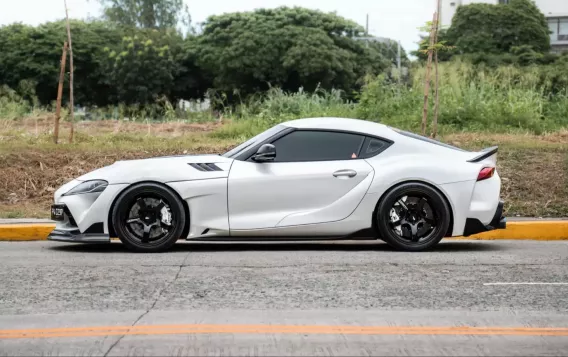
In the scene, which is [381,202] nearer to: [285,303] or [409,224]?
[409,224]

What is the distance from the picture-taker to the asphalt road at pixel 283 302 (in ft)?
16.9

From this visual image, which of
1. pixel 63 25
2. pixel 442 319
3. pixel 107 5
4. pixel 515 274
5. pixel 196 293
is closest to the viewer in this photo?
pixel 442 319

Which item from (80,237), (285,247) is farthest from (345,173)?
(80,237)

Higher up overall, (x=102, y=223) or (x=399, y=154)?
(x=399, y=154)

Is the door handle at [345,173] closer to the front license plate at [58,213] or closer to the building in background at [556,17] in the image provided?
the front license plate at [58,213]

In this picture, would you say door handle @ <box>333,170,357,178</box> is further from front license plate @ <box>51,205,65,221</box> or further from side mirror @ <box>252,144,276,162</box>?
front license plate @ <box>51,205,65,221</box>

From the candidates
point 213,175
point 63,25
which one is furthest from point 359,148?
point 63,25

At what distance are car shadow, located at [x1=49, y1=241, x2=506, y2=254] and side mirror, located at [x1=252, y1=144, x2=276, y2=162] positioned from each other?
95 centimetres

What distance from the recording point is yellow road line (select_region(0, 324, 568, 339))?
5383 mm

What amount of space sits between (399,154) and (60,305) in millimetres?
4205

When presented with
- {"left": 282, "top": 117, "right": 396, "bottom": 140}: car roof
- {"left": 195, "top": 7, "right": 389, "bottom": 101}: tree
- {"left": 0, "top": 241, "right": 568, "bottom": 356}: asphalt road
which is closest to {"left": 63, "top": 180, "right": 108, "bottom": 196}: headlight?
{"left": 0, "top": 241, "right": 568, "bottom": 356}: asphalt road

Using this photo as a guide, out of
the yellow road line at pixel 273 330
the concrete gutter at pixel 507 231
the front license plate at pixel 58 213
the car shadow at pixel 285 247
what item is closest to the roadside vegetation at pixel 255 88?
the concrete gutter at pixel 507 231

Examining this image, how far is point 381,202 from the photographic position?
916 centimetres

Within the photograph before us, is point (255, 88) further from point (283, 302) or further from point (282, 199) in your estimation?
point (283, 302)
